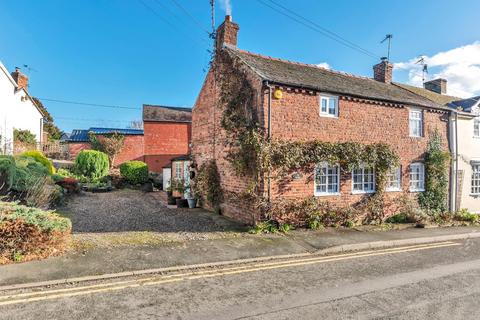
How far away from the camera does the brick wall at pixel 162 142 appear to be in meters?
28.9

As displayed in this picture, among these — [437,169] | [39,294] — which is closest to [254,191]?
[39,294]

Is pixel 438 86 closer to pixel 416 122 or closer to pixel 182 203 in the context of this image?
pixel 416 122

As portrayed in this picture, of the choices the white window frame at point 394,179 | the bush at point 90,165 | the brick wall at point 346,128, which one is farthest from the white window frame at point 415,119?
the bush at point 90,165

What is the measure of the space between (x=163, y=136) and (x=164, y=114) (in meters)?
2.45

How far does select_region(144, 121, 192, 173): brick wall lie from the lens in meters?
28.9

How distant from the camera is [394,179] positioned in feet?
45.0

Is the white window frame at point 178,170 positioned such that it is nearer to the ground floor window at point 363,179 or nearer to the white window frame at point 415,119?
the ground floor window at point 363,179

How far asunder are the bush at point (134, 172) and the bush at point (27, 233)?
15977 mm

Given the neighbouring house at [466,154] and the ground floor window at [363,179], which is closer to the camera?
the ground floor window at [363,179]

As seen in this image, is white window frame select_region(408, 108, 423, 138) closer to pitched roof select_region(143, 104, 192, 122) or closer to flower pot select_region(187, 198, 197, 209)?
flower pot select_region(187, 198, 197, 209)

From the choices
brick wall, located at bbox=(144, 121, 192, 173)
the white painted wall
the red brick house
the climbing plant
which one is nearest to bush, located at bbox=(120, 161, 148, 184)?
brick wall, located at bbox=(144, 121, 192, 173)

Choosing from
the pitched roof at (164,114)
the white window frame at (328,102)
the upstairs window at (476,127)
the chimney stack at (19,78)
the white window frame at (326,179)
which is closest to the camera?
the white window frame at (326,179)

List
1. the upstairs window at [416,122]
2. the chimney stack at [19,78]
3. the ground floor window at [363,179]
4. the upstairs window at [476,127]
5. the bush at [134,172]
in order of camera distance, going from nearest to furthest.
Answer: the ground floor window at [363,179] → the upstairs window at [416,122] → the upstairs window at [476,127] → the bush at [134,172] → the chimney stack at [19,78]

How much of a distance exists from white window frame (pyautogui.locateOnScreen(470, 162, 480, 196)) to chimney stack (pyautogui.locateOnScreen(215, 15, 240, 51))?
1533cm
